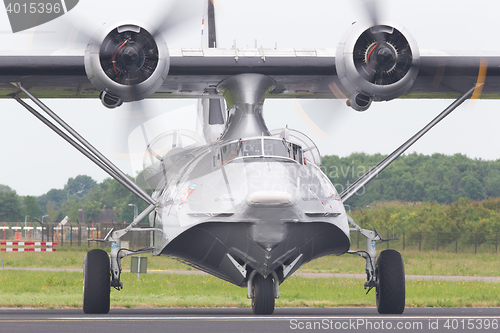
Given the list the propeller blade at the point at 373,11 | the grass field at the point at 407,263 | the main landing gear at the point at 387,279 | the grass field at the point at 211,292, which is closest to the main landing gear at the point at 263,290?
the main landing gear at the point at 387,279

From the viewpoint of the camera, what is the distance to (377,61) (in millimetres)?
12961

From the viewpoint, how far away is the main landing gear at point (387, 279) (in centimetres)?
1304

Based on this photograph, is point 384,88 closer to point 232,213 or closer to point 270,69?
point 270,69

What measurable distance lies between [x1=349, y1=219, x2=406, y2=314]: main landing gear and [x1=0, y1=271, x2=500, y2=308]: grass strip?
436 cm

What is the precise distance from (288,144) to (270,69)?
244cm

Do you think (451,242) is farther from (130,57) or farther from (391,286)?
(130,57)

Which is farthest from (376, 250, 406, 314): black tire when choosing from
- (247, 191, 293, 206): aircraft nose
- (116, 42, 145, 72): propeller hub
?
(116, 42, 145, 72): propeller hub

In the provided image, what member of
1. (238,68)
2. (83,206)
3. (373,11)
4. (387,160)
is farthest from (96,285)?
(83,206)

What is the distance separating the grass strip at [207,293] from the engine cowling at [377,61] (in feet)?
21.2

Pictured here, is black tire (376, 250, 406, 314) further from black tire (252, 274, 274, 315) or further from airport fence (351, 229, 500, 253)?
airport fence (351, 229, 500, 253)

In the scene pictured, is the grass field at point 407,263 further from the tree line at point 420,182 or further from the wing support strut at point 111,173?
the tree line at point 420,182

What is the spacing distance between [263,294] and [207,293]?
9.02 metres

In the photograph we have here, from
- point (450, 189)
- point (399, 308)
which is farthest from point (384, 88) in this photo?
point (450, 189)

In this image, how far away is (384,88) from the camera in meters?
13.1
